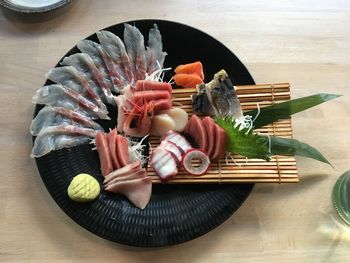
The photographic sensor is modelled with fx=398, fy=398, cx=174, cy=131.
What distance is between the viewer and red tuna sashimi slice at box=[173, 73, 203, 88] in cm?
175

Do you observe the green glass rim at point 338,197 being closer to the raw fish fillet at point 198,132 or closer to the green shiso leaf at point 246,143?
the green shiso leaf at point 246,143

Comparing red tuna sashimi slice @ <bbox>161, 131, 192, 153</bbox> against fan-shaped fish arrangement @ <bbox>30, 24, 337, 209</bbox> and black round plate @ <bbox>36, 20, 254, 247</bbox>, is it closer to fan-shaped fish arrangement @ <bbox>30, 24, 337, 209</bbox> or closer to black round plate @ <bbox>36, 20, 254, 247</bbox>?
fan-shaped fish arrangement @ <bbox>30, 24, 337, 209</bbox>

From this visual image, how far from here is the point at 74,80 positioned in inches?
67.2

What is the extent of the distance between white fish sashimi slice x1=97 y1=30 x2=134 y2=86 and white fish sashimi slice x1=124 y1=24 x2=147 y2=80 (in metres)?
0.03

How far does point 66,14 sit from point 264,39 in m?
1.01

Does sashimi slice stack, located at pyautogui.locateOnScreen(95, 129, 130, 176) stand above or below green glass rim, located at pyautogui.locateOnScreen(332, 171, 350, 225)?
above

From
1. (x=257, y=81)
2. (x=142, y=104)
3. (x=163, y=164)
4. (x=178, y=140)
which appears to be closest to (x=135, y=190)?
(x=163, y=164)

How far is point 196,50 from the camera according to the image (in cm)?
183

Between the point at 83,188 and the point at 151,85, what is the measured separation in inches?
20.5

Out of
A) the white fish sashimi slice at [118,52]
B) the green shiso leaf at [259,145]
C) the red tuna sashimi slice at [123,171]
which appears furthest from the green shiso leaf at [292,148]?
the white fish sashimi slice at [118,52]

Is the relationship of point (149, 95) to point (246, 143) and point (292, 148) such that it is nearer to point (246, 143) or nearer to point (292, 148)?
point (246, 143)

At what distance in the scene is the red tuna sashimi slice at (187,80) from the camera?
175 cm

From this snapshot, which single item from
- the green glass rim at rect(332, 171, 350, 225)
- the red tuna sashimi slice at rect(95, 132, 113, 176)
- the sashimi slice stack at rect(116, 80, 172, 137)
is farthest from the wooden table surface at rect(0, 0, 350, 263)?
the sashimi slice stack at rect(116, 80, 172, 137)

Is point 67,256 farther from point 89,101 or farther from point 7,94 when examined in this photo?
point 7,94
